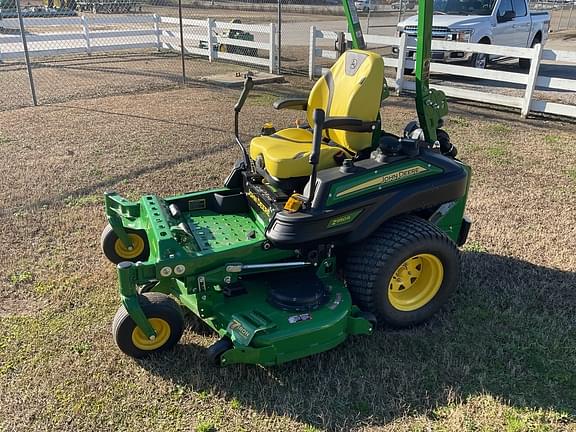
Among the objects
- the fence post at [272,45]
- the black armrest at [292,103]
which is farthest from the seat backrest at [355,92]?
the fence post at [272,45]

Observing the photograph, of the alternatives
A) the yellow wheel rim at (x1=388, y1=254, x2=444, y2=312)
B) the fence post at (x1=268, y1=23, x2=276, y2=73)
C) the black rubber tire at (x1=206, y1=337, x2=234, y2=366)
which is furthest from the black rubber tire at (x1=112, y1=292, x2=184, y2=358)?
the fence post at (x1=268, y1=23, x2=276, y2=73)

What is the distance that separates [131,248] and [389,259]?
1.88 metres

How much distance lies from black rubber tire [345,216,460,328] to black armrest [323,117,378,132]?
59 centimetres

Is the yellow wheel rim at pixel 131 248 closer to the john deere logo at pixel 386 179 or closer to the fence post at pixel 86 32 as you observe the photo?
the john deere logo at pixel 386 179

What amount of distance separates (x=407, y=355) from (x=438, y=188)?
102 cm

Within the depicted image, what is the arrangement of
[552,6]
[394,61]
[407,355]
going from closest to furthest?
[407,355] → [394,61] → [552,6]

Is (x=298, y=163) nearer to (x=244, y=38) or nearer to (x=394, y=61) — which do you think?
(x=394, y=61)

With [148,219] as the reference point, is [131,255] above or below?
below

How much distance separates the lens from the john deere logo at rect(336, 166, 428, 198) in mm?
Answer: 3116

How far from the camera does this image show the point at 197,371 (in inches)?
117

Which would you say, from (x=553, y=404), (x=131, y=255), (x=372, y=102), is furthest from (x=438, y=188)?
(x=131, y=255)

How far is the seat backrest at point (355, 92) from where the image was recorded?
3.48m

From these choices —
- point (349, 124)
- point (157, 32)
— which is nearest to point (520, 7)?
point (157, 32)

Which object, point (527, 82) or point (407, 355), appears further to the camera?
point (527, 82)
